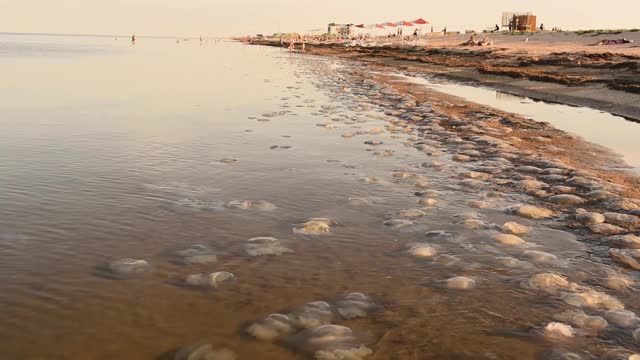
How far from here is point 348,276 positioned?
3.71 metres

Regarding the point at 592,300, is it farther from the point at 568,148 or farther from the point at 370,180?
the point at 568,148

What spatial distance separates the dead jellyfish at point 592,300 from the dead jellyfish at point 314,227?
204 cm

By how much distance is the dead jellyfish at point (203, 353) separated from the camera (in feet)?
8.59

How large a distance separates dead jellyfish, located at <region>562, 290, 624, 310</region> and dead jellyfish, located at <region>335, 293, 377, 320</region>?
1.41 m

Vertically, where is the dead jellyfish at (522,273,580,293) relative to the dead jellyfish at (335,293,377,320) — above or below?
below

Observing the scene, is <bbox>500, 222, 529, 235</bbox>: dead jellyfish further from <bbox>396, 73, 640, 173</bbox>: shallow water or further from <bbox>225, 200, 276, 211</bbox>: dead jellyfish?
<bbox>396, 73, 640, 173</bbox>: shallow water

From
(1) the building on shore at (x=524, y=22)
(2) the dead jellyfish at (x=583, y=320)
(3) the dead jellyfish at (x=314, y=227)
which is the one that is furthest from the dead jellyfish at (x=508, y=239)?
(1) the building on shore at (x=524, y=22)

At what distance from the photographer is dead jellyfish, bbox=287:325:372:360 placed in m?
2.73

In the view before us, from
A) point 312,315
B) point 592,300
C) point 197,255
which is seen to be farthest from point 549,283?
point 197,255

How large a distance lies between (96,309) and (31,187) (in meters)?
3.04

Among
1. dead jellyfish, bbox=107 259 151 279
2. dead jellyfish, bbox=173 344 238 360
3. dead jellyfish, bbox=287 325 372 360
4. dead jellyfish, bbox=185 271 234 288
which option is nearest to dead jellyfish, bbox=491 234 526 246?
dead jellyfish, bbox=287 325 372 360

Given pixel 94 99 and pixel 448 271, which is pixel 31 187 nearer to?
pixel 448 271

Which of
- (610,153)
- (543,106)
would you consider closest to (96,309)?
(610,153)

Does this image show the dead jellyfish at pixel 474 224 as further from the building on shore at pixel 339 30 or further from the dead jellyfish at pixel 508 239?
the building on shore at pixel 339 30
